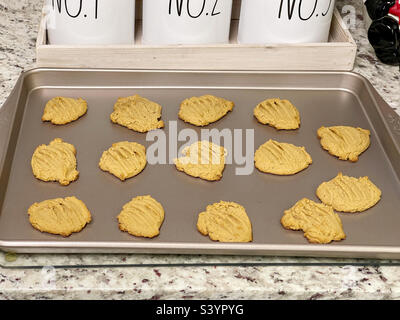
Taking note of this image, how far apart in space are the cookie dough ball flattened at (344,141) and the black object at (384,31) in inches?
8.3

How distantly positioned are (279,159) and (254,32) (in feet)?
0.81

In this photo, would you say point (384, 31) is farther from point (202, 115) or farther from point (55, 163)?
point (55, 163)

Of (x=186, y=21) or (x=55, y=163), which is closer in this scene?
(x=55, y=163)

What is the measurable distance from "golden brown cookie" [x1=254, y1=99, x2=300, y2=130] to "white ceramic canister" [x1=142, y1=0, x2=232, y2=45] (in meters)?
0.14

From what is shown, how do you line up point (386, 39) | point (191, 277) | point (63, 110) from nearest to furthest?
1. point (191, 277)
2. point (63, 110)
3. point (386, 39)

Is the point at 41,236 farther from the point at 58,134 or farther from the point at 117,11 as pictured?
the point at 117,11

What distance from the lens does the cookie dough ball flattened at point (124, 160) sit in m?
0.72

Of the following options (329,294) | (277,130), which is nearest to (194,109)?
(277,130)

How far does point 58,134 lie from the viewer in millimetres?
790

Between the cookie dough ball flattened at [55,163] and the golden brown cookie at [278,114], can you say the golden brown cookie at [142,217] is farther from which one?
the golden brown cookie at [278,114]

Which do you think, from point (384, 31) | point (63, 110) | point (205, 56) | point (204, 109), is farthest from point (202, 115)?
point (384, 31)

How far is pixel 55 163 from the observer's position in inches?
28.0

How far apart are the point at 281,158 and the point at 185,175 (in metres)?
0.14

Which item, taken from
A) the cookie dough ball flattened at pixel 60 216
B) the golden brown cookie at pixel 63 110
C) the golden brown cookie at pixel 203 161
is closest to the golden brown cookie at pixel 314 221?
the golden brown cookie at pixel 203 161
